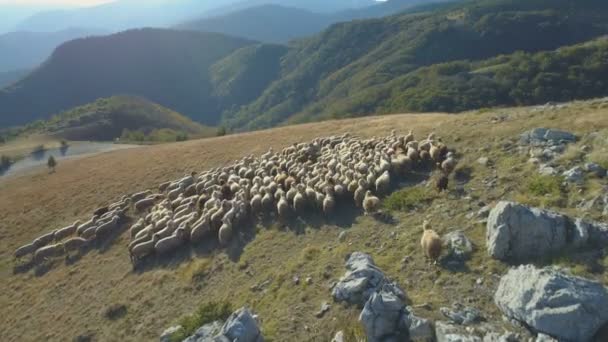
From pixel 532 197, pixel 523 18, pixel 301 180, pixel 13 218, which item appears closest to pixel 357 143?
pixel 301 180

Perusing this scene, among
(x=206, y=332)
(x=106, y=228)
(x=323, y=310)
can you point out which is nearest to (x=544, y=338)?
(x=323, y=310)

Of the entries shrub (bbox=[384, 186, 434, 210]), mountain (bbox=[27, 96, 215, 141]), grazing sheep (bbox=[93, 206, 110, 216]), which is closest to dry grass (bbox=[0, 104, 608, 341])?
shrub (bbox=[384, 186, 434, 210])

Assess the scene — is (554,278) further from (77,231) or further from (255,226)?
(77,231)

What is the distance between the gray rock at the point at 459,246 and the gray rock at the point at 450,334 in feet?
9.37

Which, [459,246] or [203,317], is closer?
[459,246]

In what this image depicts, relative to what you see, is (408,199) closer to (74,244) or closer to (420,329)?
(420,329)

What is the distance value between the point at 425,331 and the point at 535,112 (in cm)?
1557

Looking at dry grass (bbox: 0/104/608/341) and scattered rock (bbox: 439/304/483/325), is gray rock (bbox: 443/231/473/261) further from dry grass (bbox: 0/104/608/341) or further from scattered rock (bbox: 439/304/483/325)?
scattered rock (bbox: 439/304/483/325)

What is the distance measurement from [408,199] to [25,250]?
21212 millimetres

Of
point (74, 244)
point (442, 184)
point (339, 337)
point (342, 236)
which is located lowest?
point (74, 244)

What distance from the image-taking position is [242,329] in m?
10.6

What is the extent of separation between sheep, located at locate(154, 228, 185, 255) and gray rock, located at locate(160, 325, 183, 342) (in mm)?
6474

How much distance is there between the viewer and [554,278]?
870 centimetres

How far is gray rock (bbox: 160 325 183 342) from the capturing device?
13.2 meters
